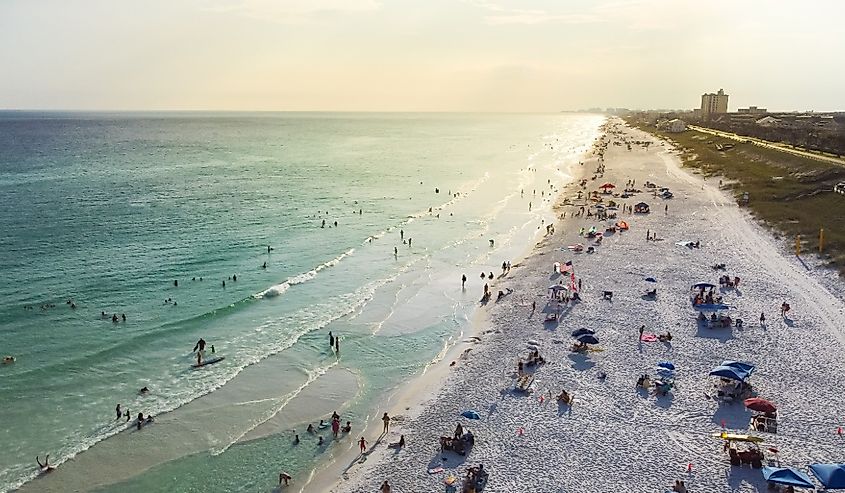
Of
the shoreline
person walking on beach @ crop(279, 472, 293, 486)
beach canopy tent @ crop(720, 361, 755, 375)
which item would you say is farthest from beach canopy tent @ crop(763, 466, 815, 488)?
person walking on beach @ crop(279, 472, 293, 486)

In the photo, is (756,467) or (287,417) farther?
(287,417)

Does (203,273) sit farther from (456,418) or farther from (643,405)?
(643,405)

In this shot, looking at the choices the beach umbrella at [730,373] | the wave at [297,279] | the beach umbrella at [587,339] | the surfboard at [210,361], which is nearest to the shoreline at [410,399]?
the beach umbrella at [587,339]

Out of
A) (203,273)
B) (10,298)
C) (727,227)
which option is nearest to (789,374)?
(727,227)

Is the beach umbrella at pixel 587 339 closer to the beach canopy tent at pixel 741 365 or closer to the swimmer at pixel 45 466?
the beach canopy tent at pixel 741 365

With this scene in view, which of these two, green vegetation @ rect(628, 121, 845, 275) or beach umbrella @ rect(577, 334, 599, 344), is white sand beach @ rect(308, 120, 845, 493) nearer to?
beach umbrella @ rect(577, 334, 599, 344)

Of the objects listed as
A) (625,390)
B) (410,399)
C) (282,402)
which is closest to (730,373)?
(625,390)
